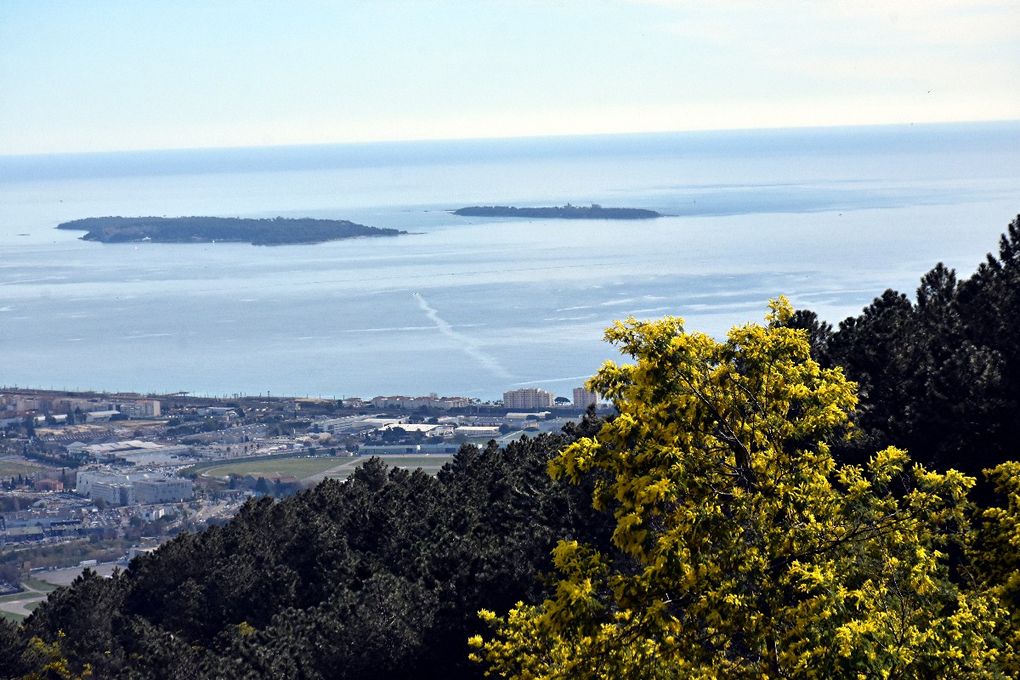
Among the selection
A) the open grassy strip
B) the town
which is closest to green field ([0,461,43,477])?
the open grassy strip

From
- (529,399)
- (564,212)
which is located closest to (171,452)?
(529,399)

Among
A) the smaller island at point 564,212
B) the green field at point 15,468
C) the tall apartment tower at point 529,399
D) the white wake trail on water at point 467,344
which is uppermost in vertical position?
the smaller island at point 564,212

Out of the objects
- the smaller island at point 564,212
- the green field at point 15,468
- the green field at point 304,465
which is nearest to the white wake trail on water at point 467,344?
the green field at point 304,465

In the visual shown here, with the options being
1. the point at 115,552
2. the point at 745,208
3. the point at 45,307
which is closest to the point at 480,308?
the point at 45,307

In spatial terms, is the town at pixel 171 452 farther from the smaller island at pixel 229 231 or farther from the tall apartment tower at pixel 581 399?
the smaller island at pixel 229 231

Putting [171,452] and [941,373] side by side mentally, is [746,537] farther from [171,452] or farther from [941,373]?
[171,452]

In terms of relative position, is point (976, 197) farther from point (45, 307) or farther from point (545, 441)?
point (545, 441)
